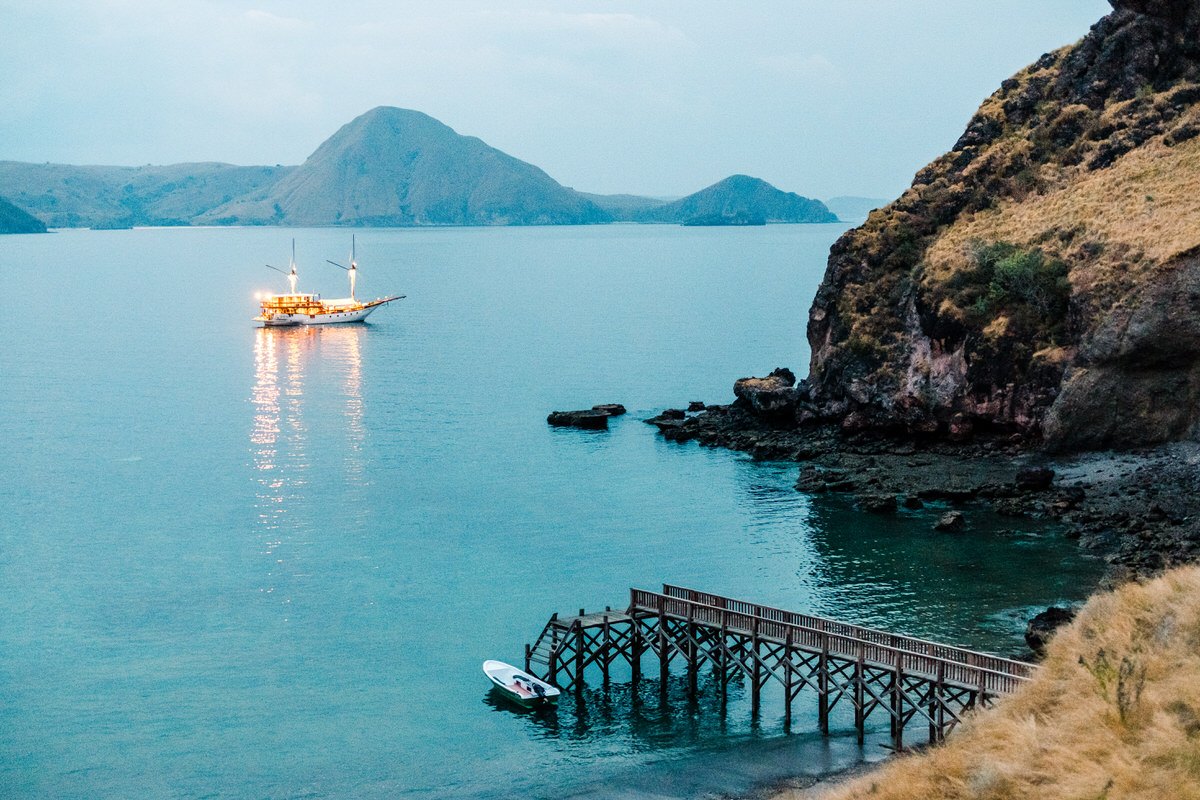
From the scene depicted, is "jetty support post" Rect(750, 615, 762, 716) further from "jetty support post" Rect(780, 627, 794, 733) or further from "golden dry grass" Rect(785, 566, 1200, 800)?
"golden dry grass" Rect(785, 566, 1200, 800)

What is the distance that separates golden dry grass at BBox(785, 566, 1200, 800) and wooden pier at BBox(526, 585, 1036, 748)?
1171 cm

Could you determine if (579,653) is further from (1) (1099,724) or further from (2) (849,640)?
(1) (1099,724)

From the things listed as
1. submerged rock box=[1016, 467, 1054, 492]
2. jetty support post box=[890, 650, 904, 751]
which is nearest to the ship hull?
submerged rock box=[1016, 467, 1054, 492]

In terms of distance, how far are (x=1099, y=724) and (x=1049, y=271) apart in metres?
65.0

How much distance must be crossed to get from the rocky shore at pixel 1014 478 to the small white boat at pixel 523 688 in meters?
29.1

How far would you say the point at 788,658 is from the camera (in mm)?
46438

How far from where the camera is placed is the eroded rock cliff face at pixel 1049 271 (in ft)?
252

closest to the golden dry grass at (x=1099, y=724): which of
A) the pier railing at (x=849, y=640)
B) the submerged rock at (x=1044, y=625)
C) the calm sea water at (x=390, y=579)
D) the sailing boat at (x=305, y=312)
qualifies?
the pier railing at (x=849, y=640)

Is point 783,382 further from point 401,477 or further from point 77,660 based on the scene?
point 77,660

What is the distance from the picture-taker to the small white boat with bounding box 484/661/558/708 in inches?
1897

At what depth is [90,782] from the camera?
142ft

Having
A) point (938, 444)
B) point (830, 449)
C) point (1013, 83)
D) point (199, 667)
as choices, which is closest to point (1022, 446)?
point (938, 444)

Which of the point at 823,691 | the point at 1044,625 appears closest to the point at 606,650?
the point at 823,691

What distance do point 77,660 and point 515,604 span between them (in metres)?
19.8
